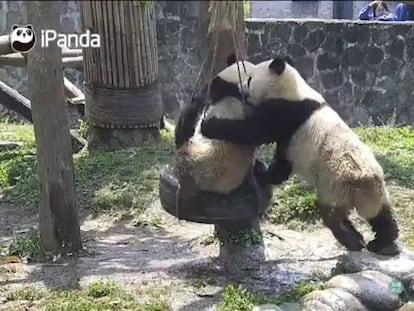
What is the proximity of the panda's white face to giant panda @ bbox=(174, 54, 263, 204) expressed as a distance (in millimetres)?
59

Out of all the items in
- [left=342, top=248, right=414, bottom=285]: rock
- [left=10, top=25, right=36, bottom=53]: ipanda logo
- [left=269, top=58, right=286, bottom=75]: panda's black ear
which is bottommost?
[left=342, top=248, right=414, bottom=285]: rock

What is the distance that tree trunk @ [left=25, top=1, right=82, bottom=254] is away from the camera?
439cm

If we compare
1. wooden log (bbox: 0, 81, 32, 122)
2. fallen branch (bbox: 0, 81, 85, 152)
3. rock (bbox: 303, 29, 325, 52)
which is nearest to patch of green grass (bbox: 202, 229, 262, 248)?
fallen branch (bbox: 0, 81, 85, 152)

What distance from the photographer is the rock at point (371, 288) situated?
3.75m

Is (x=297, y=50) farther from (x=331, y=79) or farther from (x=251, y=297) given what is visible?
(x=251, y=297)

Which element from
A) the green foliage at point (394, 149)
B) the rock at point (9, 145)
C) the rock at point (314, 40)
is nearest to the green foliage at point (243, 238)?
the green foliage at point (394, 149)

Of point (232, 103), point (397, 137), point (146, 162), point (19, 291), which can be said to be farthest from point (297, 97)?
point (397, 137)

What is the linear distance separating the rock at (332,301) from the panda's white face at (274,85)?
1095 mm

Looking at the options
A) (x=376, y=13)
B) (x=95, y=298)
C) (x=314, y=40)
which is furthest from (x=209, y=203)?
(x=376, y=13)

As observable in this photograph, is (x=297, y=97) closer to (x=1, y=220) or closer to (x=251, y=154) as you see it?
(x=251, y=154)

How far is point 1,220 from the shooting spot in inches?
225

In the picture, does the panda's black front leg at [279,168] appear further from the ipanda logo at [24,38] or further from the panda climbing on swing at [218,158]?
the ipanda logo at [24,38]

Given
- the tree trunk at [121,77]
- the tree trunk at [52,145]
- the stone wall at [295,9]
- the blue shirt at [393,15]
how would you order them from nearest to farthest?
1. the tree trunk at [52,145]
2. the tree trunk at [121,77]
3. the blue shirt at [393,15]
4. the stone wall at [295,9]

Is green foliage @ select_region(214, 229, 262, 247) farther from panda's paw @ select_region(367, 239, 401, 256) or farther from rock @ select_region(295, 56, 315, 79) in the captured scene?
rock @ select_region(295, 56, 315, 79)
